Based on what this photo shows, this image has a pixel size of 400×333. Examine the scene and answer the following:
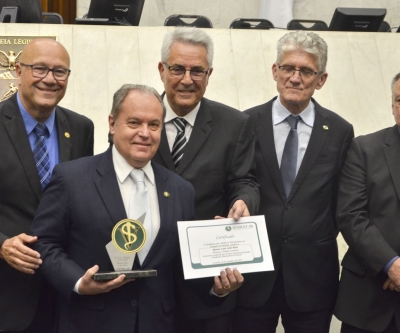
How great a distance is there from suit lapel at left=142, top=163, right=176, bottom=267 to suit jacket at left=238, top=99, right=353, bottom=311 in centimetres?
75

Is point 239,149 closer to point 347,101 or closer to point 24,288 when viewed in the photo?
point 24,288

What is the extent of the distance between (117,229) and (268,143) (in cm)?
118

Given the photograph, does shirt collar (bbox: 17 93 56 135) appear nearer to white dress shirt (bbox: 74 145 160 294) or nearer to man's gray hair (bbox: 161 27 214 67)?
white dress shirt (bbox: 74 145 160 294)

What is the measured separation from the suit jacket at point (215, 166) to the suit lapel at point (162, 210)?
33cm

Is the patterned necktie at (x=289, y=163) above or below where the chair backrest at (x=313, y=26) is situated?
below

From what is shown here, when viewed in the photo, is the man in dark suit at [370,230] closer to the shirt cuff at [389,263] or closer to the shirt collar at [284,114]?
the shirt cuff at [389,263]

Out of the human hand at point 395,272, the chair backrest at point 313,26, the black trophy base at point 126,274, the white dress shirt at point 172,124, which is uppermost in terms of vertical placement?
the chair backrest at point 313,26

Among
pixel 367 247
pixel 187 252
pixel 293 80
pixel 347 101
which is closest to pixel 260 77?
pixel 347 101

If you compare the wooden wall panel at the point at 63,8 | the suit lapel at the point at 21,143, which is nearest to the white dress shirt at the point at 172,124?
the suit lapel at the point at 21,143

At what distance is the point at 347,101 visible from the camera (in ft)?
19.4

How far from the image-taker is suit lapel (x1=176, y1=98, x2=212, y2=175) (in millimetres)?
3148

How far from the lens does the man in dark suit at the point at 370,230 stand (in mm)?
3154

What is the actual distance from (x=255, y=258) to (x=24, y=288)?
962 millimetres

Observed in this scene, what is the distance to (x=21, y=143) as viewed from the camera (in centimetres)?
294
